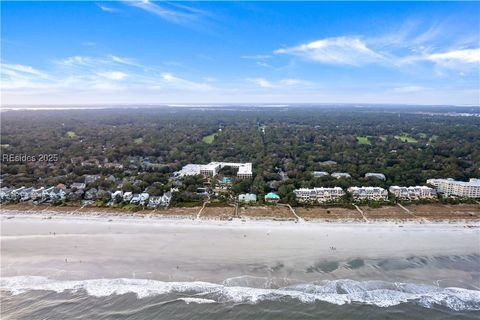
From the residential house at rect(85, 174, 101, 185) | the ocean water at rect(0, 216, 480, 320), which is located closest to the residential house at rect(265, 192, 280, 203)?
the ocean water at rect(0, 216, 480, 320)

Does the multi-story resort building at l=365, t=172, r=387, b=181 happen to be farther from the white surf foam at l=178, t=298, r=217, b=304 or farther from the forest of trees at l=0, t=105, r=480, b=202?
the white surf foam at l=178, t=298, r=217, b=304

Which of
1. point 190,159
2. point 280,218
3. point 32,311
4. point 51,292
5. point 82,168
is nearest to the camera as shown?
point 32,311

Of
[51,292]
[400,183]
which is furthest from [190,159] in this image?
[51,292]

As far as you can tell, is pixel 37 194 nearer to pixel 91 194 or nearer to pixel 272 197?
pixel 91 194

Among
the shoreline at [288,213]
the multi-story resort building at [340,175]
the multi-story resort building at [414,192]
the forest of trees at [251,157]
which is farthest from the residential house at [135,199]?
the multi-story resort building at [414,192]

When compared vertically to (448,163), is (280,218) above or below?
below

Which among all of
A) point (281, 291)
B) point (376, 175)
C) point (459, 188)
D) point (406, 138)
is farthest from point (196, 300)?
point (406, 138)

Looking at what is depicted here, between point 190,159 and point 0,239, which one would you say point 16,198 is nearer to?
point 0,239
